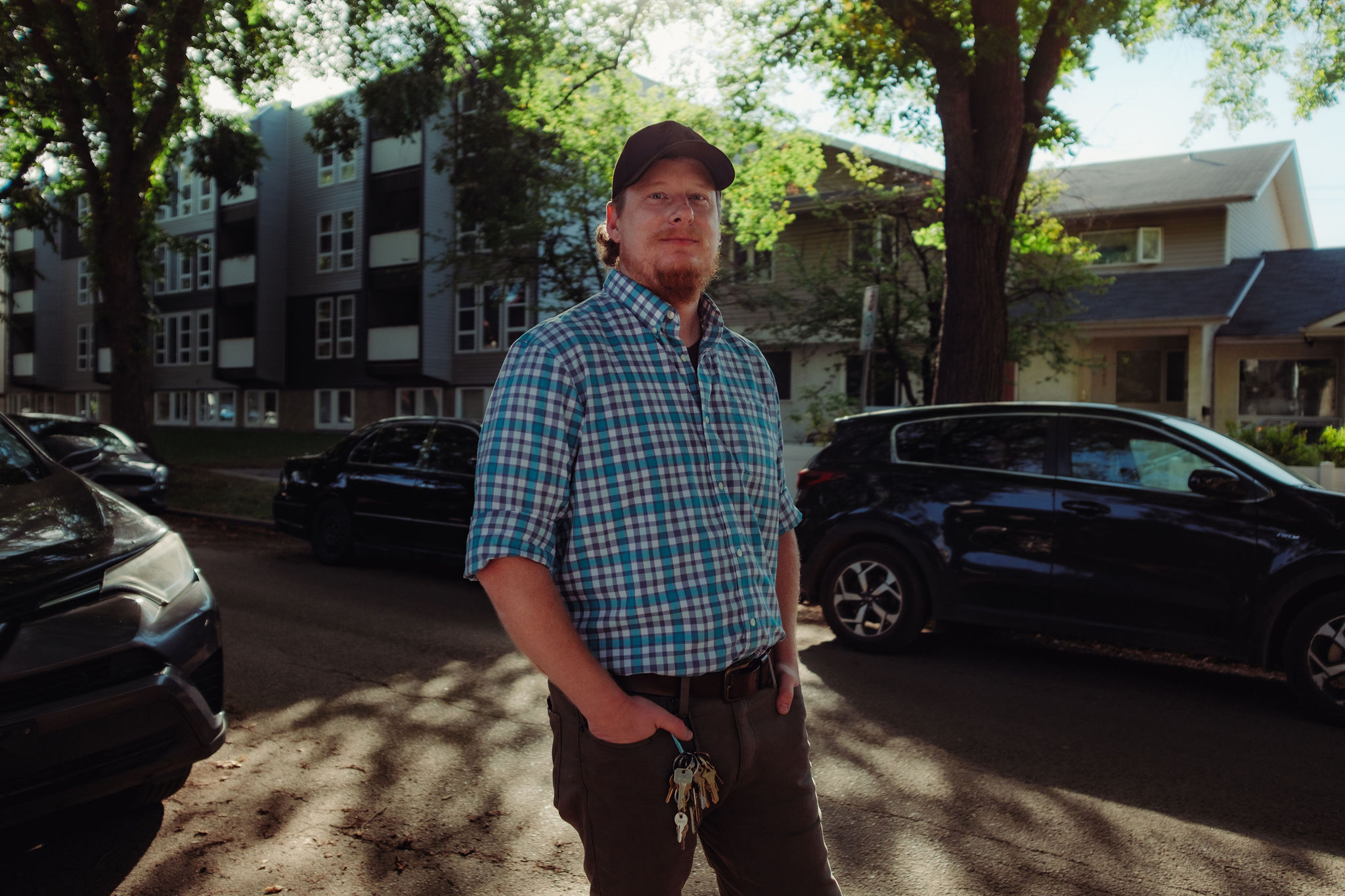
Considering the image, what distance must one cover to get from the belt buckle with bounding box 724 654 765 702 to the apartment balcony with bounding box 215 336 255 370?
3801 cm

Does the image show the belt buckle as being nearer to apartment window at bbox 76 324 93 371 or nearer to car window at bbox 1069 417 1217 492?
car window at bbox 1069 417 1217 492

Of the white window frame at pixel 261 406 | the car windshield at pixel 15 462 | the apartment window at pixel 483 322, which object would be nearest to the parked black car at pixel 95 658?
the car windshield at pixel 15 462

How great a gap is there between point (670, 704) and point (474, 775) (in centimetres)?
294

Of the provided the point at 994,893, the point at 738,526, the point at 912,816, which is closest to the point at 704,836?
the point at 738,526

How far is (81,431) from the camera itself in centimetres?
1408

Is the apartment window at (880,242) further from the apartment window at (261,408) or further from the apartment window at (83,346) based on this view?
the apartment window at (83,346)

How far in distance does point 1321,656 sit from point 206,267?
40955 mm

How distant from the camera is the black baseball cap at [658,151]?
6.64ft

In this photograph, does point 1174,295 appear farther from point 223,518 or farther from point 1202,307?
point 223,518

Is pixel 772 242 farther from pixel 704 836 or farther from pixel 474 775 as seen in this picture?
pixel 704 836

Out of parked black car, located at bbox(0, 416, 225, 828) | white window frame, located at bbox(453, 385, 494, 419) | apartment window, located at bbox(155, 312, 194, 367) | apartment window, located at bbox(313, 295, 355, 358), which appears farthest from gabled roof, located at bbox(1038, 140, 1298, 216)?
apartment window, located at bbox(155, 312, 194, 367)

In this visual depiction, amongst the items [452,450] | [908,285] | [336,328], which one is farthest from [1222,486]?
[336,328]

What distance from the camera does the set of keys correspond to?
183 cm

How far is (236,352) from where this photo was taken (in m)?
37.2
